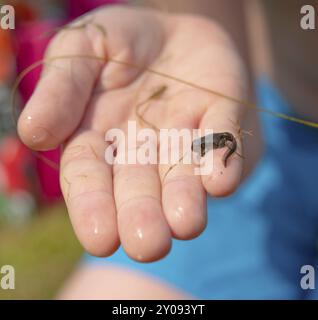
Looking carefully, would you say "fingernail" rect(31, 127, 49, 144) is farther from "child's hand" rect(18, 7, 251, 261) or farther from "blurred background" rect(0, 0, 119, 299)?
"blurred background" rect(0, 0, 119, 299)

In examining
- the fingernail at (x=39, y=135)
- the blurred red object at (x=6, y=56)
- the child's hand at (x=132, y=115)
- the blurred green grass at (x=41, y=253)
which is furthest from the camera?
the blurred red object at (x=6, y=56)

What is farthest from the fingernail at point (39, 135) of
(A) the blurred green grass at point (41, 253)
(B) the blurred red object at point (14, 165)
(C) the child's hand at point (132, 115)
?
(B) the blurred red object at point (14, 165)

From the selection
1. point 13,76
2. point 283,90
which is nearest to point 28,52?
point 13,76

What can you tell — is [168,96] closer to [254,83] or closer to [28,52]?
[254,83]

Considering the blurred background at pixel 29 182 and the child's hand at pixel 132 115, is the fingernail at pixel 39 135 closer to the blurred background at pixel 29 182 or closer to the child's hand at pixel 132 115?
the child's hand at pixel 132 115

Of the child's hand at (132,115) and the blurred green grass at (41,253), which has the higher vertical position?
the child's hand at (132,115)

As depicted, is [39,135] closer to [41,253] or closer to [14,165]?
[41,253]

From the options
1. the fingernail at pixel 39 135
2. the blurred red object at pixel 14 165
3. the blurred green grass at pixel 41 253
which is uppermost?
the blurred red object at pixel 14 165

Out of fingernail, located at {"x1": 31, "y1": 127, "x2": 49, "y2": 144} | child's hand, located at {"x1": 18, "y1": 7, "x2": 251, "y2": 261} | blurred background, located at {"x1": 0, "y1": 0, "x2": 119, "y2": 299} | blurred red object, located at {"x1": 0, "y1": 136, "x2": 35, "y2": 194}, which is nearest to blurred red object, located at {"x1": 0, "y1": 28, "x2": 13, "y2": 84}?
blurred background, located at {"x1": 0, "y1": 0, "x2": 119, "y2": 299}
